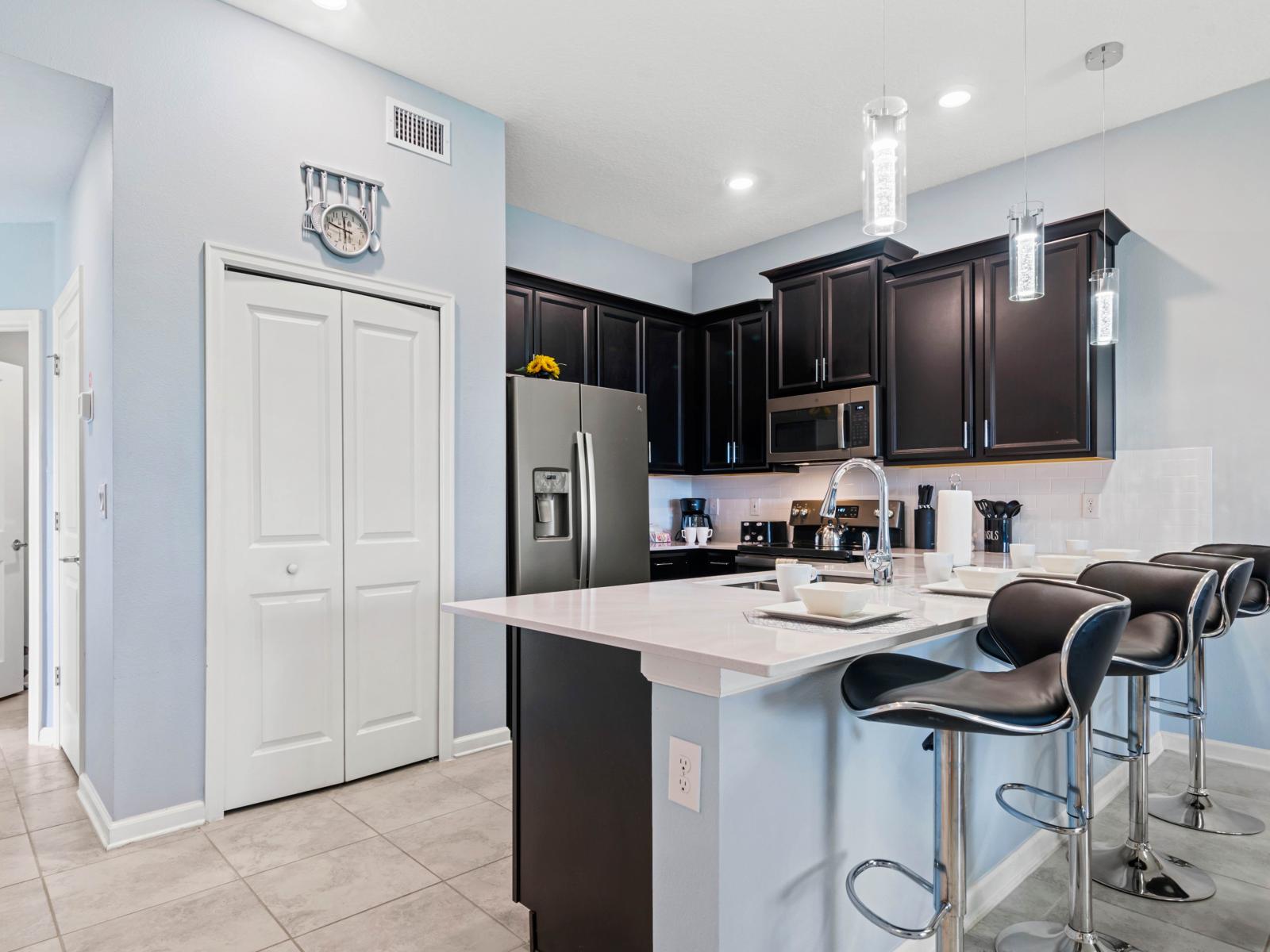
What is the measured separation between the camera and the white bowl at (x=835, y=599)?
1.63 meters

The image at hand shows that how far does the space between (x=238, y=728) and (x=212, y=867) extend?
1.74 feet

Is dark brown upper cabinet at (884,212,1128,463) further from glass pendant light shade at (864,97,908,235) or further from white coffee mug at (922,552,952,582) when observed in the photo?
glass pendant light shade at (864,97,908,235)

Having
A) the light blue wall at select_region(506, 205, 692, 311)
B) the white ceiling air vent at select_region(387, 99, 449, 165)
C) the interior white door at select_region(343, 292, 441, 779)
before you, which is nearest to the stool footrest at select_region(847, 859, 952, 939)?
the interior white door at select_region(343, 292, 441, 779)

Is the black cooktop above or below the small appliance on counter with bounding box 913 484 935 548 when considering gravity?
below

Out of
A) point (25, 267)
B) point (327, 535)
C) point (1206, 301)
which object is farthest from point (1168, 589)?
point (25, 267)

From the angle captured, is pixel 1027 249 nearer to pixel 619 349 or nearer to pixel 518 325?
pixel 518 325

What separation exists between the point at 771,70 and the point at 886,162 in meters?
1.61

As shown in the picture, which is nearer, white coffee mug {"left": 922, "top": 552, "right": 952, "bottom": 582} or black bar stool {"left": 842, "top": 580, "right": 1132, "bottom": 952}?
black bar stool {"left": 842, "top": 580, "right": 1132, "bottom": 952}

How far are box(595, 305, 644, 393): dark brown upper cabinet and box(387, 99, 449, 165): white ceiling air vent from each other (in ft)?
5.19

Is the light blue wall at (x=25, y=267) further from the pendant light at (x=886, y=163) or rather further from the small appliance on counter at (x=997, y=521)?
the small appliance on counter at (x=997, y=521)

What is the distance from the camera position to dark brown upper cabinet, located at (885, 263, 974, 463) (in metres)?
3.94

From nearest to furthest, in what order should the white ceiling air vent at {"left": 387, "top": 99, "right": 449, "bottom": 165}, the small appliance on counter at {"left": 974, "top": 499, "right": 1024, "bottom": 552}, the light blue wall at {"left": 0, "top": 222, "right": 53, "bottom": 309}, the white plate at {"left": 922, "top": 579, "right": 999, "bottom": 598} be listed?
the white plate at {"left": 922, "top": 579, "right": 999, "bottom": 598}
the white ceiling air vent at {"left": 387, "top": 99, "right": 449, "bottom": 165}
the light blue wall at {"left": 0, "top": 222, "right": 53, "bottom": 309}
the small appliance on counter at {"left": 974, "top": 499, "right": 1024, "bottom": 552}

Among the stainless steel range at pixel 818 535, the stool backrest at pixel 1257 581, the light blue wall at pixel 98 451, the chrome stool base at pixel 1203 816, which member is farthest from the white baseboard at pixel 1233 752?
the light blue wall at pixel 98 451

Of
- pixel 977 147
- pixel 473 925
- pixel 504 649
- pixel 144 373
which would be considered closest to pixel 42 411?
pixel 144 373
